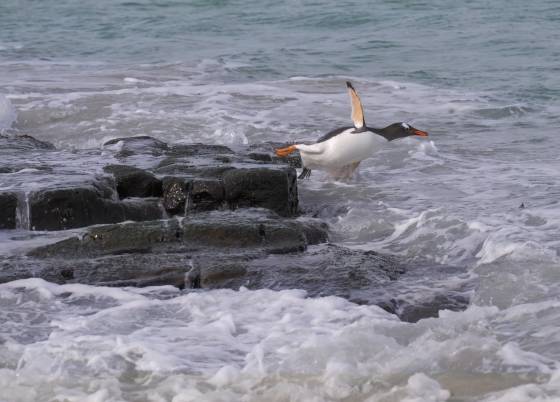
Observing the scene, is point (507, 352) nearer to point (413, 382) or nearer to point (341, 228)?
point (413, 382)

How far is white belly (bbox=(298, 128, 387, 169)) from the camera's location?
9117mm

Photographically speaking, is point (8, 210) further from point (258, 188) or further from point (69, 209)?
point (258, 188)

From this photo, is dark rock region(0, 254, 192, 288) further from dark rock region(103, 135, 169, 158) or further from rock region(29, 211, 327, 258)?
dark rock region(103, 135, 169, 158)

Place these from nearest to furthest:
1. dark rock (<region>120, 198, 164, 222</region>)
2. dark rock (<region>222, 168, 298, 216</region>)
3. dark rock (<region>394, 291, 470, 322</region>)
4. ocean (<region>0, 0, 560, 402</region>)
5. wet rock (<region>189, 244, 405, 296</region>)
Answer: ocean (<region>0, 0, 560, 402</region>) < dark rock (<region>394, 291, 470, 322</region>) < wet rock (<region>189, 244, 405, 296</region>) < dark rock (<region>120, 198, 164, 222</region>) < dark rock (<region>222, 168, 298, 216</region>)

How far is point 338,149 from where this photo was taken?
915 centimetres

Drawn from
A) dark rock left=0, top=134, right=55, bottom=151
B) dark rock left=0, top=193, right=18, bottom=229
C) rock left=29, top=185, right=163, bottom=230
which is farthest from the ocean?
dark rock left=0, top=134, right=55, bottom=151

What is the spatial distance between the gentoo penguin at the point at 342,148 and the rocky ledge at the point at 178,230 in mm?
465

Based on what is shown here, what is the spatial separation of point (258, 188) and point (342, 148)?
164 cm

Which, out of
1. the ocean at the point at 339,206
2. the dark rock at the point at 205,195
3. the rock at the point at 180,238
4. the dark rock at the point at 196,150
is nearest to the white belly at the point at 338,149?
the ocean at the point at 339,206

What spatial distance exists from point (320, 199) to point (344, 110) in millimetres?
5185

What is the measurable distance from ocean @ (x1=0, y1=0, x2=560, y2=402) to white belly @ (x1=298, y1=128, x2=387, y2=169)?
216 mm

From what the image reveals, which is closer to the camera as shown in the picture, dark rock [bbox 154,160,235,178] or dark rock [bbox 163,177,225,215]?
dark rock [bbox 163,177,225,215]

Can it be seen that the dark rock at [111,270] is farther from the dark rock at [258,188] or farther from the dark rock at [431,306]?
the dark rock at [258,188]

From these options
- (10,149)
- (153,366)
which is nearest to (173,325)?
(153,366)
